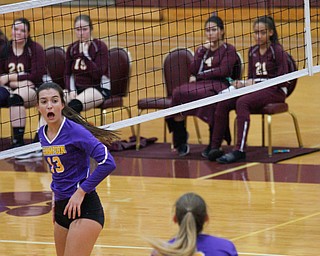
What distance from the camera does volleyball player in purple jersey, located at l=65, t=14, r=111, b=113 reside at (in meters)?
11.0

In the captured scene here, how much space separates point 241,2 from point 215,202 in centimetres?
899

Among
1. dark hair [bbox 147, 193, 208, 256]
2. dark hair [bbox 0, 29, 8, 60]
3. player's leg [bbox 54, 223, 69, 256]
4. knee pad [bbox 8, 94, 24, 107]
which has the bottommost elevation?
player's leg [bbox 54, 223, 69, 256]

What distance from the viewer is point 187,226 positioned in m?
4.11

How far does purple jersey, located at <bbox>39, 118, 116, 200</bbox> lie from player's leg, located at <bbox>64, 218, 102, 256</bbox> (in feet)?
0.65

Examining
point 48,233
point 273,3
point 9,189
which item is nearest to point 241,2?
point 273,3

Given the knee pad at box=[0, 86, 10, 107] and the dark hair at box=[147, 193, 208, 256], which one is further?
the knee pad at box=[0, 86, 10, 107]

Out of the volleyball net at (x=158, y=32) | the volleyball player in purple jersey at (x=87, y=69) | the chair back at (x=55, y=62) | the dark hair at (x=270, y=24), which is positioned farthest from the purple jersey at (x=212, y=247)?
the chair back at (x=55, y=62)

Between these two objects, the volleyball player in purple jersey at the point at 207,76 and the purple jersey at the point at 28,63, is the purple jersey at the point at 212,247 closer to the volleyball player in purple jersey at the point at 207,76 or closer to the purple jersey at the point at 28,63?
the volleyball player in purple jersey at the point at 207,76

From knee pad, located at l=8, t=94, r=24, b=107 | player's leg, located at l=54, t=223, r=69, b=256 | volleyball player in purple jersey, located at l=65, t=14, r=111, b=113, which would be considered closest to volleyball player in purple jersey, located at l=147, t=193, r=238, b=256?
player's leg, located at l=54, t=223, r=69, b=256

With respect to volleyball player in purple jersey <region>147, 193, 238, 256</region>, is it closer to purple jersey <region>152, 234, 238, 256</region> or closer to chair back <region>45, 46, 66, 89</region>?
purple jersey <region>152, 234, 238, 256</region>

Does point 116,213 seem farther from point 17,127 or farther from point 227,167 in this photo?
point 17,127

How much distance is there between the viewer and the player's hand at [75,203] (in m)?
5.63

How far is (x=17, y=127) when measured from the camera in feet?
36.1

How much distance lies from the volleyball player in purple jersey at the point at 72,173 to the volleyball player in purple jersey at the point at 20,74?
5139 millimetres
